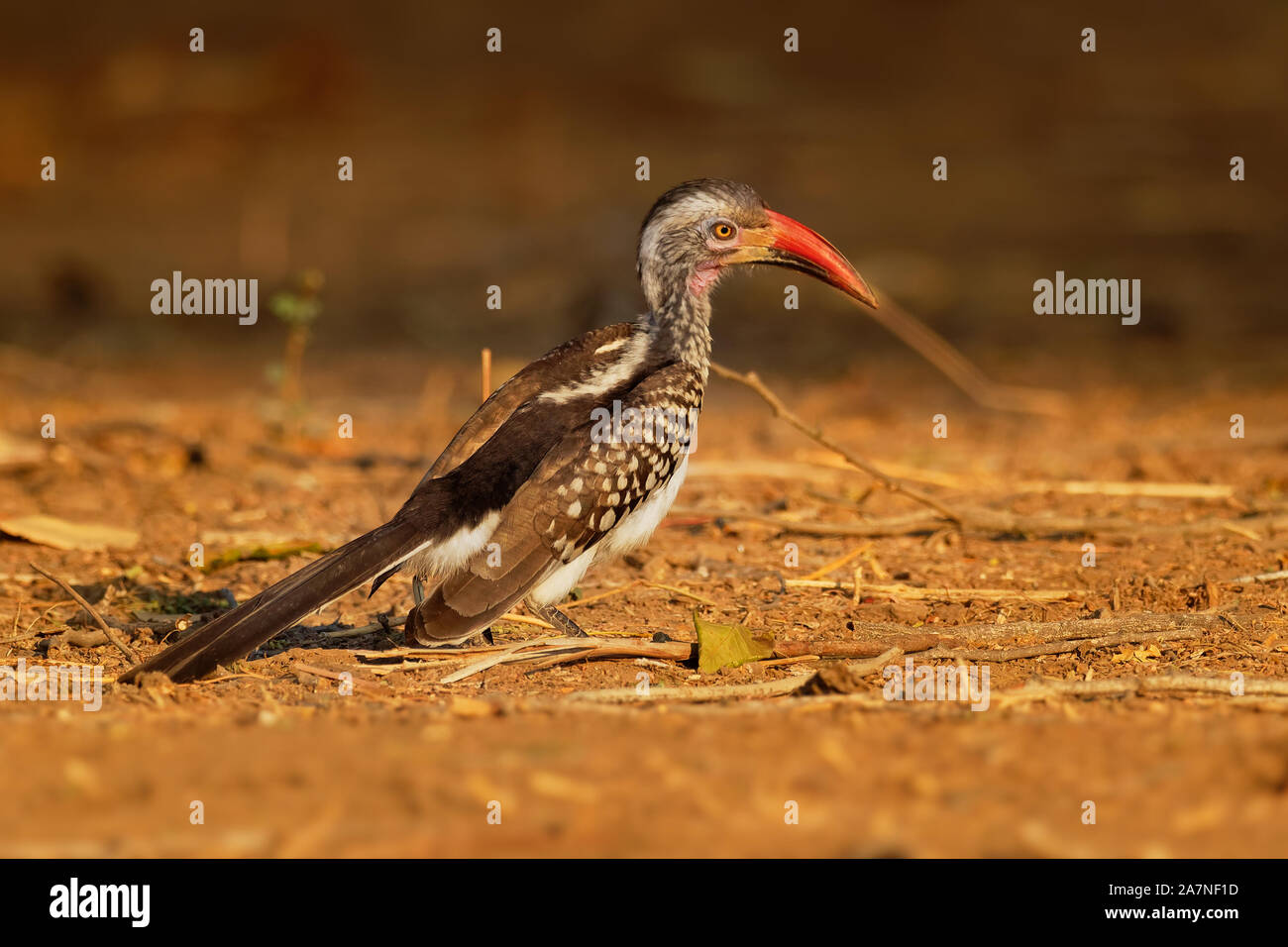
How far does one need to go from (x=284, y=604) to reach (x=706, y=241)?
79.9 inches

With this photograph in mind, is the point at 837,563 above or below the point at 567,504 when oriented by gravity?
below

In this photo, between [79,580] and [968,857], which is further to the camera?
[79,580]

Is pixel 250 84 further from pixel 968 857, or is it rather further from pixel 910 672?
pixel 968 857

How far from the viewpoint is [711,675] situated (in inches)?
161

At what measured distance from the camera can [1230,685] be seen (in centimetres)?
364

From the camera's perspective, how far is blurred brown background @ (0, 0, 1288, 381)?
1094 cm

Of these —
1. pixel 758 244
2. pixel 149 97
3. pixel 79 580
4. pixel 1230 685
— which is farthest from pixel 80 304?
pixel 1230 685

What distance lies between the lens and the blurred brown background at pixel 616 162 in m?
10.9

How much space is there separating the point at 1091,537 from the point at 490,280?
710 centimetres
